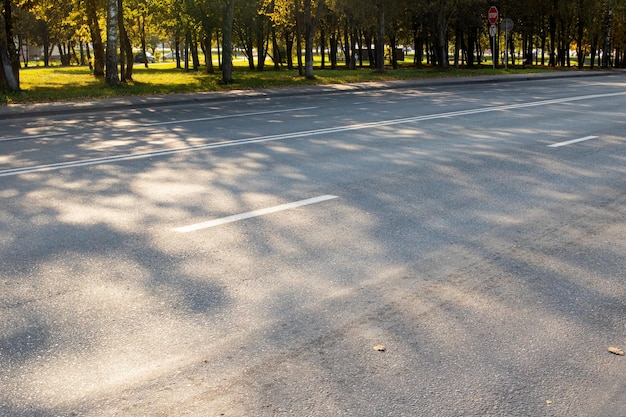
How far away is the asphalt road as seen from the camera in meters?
3.54

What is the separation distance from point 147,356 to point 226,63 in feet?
82.6

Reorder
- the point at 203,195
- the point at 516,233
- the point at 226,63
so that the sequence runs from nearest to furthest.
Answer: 1. the point at 516,233
2. the point at 203,195
3. the point at 226,63

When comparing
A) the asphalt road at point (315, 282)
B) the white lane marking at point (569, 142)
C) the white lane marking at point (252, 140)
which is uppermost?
the white lane marking at point (252, 140)

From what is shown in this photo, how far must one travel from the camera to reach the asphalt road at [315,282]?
11.6 feet

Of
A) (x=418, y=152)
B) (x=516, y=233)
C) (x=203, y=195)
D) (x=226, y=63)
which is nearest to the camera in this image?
(x=516, y=233)

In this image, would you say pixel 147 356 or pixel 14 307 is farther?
pixel 14 307

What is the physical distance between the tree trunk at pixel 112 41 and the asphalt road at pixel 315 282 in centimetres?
1624

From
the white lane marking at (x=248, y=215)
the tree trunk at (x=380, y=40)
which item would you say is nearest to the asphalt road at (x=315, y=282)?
the white lane marking at (x=248, y=215)

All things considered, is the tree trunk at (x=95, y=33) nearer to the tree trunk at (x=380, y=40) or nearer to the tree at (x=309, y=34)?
the tree at (x=309, y=34)

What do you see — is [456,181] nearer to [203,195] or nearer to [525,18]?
[203,195]

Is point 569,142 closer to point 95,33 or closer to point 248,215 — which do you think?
point 248,215

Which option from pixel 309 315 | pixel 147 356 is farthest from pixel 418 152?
pixel 147 356

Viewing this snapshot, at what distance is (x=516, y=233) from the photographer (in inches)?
243

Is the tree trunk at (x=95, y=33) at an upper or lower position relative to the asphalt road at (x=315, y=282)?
upper
